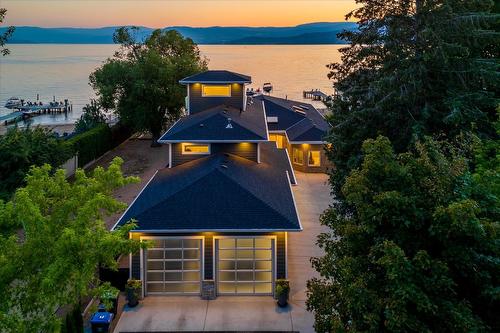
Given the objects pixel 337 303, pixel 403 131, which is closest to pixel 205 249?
pixel 337 303

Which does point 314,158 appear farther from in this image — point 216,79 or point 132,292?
point 132,292

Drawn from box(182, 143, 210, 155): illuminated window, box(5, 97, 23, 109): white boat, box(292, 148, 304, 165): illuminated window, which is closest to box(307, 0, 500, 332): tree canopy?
box(182, 143, 210, 155): illuminated window

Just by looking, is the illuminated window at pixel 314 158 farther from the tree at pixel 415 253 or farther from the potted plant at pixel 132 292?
the tree at pixel 415 253

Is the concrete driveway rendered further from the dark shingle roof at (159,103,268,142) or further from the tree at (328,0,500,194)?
the dark shingle roof at (159,103,268,142)

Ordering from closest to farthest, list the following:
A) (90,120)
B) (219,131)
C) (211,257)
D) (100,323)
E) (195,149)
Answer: (100,323) < (211,257) < (219,131) < (195,149) < (90,120)

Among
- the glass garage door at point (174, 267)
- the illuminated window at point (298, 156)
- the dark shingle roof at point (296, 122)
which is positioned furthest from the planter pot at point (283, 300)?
the illuminated window at point (298, 156)

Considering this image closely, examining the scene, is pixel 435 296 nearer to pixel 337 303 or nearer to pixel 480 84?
pixel 337 303

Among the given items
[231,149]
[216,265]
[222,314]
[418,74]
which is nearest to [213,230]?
[216,265]
